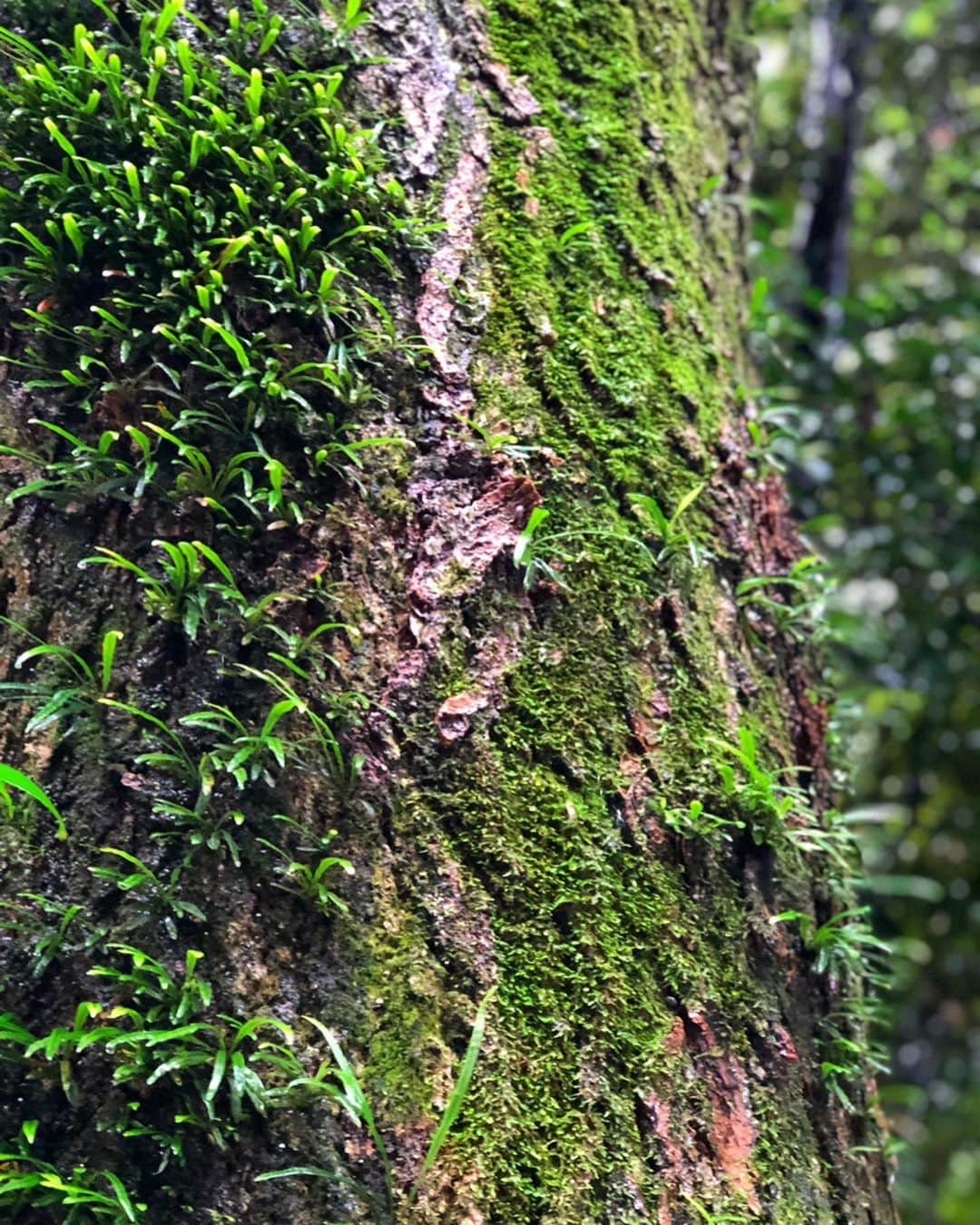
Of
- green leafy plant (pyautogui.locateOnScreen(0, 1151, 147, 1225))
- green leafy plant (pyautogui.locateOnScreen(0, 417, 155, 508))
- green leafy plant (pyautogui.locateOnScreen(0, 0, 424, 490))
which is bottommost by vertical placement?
green leafy plant (pyautogui.locateOnScreen(0, 1151, 147, 1225))

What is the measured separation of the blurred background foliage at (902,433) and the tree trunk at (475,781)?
4.57ft

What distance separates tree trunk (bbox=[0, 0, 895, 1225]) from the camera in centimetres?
110

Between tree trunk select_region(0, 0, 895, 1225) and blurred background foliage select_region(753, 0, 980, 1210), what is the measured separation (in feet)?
4.57

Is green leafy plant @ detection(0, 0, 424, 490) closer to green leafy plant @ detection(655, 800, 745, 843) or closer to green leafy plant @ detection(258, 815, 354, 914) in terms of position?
green leafy plant @ detection(258, 815, 354, 914)

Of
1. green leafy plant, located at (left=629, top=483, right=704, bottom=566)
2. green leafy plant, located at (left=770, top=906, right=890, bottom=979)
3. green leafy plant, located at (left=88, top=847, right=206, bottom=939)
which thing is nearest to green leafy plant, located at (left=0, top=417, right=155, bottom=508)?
green leafy plant, located at (left=88, top=847, right=206, bottom=939)

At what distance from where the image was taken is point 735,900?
1.37 meters

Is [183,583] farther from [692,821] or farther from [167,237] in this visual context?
[692,821]

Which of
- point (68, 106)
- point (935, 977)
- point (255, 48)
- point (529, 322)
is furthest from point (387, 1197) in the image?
point (935, 977)

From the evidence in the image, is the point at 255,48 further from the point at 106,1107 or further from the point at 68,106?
the point at 106,1107

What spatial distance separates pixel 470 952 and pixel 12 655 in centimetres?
73

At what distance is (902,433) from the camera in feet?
11.2

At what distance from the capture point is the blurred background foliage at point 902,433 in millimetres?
3330

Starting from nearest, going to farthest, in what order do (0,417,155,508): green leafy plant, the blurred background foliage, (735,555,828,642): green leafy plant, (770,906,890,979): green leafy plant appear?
(0,417,155,508): green leafy plant < (770,906,890,979): green leafy plant < (735,555,828,642): green leafy plant < the blurred background foliage

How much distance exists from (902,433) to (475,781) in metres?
2.80
